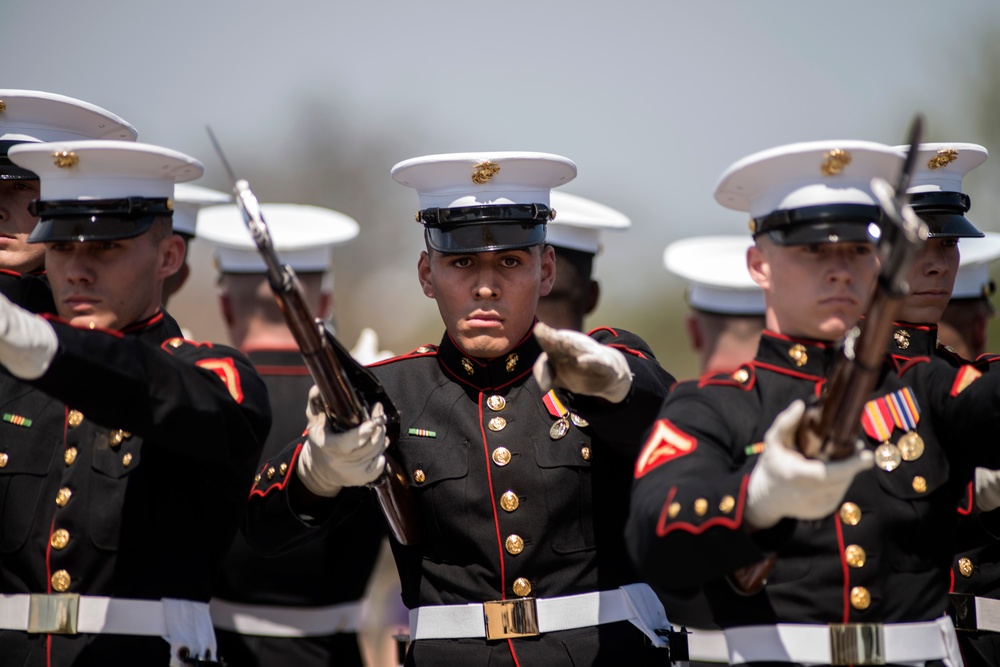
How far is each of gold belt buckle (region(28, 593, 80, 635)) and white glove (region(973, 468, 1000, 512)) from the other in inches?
133

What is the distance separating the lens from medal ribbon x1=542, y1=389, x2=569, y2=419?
5.23 m

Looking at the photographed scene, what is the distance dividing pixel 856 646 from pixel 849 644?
22 mm

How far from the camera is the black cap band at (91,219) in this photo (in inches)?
196

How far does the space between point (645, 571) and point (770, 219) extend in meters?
1.20

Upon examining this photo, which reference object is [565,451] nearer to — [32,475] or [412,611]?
[412,611]

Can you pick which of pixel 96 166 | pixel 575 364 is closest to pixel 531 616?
pixel 575 364

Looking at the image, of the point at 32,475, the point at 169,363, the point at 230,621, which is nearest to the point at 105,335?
the point at 169,363

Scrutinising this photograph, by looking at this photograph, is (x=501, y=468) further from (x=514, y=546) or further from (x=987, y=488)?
(x=987, y=488)

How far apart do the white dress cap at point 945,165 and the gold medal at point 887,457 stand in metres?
1.79

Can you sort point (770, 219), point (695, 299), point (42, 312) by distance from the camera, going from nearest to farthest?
point (770, 219) < point (42, 312) < point (695, 299)

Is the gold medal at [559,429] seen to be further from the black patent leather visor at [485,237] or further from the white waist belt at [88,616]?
the white waist belt at [88,616]

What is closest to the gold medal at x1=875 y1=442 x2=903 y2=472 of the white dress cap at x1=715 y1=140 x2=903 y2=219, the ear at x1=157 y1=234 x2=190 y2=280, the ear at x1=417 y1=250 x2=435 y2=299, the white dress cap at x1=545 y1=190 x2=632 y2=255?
the white dress cap at x1=715 y1=140 x2=903 y2=219

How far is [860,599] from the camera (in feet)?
13.8

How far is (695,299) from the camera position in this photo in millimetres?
8703
